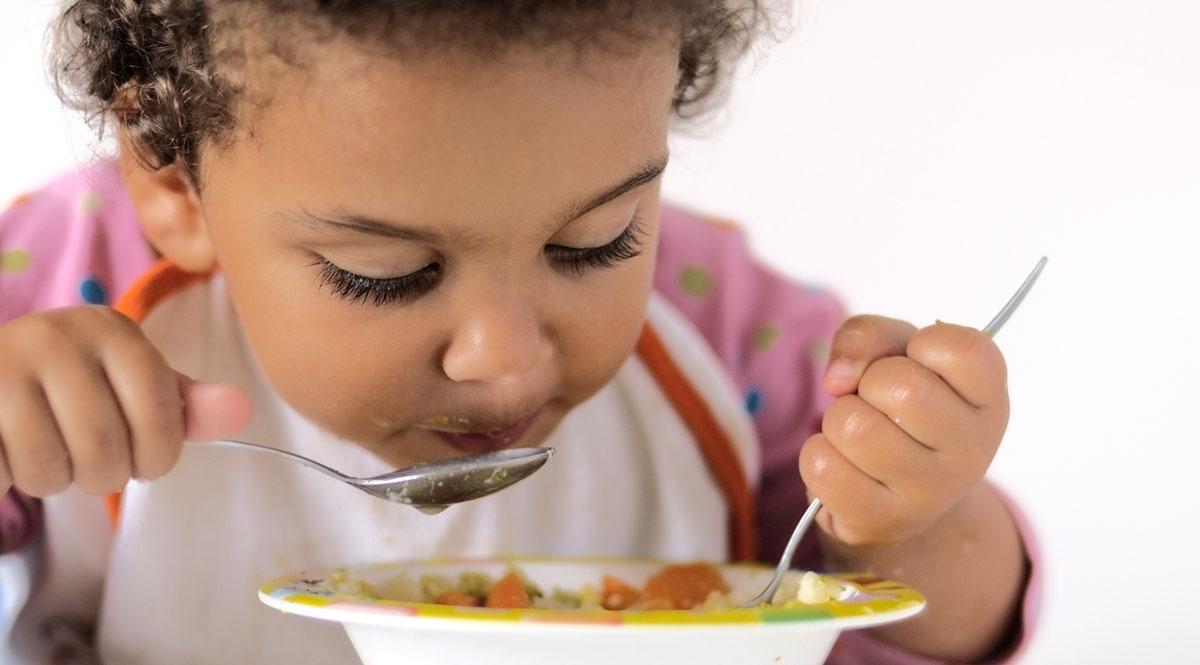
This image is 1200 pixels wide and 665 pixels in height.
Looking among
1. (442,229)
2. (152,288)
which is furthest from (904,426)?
(152,288)

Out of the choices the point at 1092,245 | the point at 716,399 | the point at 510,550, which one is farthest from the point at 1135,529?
the point at 510,550

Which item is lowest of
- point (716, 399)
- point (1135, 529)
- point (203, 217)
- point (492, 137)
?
point (1135, 529)

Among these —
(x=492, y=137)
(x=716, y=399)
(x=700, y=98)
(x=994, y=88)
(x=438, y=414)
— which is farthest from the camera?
(x=994, y=88)

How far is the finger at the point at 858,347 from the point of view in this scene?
71 cm

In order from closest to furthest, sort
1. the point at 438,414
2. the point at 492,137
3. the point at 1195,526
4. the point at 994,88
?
the point at 492,137 < the point at 438,414 < the point at 1195,526 < the point at 994,88

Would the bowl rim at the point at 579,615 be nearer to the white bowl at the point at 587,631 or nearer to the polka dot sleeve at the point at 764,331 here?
the white bowl at the point at 587,631

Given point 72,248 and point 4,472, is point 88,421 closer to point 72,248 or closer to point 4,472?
Result: point 4,472

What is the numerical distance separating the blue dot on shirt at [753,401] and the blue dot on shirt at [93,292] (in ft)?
1.59

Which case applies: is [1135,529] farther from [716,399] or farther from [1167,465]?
[716,399]

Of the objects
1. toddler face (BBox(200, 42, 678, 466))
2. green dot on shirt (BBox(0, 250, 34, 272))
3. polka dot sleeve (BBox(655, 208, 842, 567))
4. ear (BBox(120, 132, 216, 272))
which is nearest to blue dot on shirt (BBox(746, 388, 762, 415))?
polka dot sleeve (BBox(655, 208, 842, 567))

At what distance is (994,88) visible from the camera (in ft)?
4.23

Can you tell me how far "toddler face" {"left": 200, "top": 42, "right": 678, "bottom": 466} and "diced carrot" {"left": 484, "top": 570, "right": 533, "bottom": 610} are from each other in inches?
3.0

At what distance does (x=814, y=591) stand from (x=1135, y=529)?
621 millimetres

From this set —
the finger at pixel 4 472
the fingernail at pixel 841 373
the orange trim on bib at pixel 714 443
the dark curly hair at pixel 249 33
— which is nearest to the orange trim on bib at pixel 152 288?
the dark curly hair at pixel 249 33
